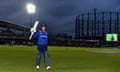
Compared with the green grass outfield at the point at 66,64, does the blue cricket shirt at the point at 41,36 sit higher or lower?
higher

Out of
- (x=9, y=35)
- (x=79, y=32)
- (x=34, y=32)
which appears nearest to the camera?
(x=34, y=32)

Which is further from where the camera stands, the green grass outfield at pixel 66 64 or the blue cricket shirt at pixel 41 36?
the green grass outfield at pixel 66 64

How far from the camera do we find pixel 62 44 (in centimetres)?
9044

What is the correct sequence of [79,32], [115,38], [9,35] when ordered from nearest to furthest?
[9,35], [115,38], [79,32]

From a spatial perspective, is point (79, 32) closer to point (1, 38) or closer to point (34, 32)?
point (1, 38)

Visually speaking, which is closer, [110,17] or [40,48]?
[40,48]

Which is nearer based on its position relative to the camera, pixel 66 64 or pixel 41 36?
pixel 41 36

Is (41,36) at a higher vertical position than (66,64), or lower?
higher

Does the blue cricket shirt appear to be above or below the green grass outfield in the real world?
above

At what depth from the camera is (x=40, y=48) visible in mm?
15422

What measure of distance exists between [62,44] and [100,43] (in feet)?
34.1

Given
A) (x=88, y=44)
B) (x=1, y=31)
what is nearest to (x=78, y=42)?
(x=88, y=44)

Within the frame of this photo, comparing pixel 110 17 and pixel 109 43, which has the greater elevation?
pixel 110 17

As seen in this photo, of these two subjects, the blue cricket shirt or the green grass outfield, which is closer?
the blue cricket shirt
